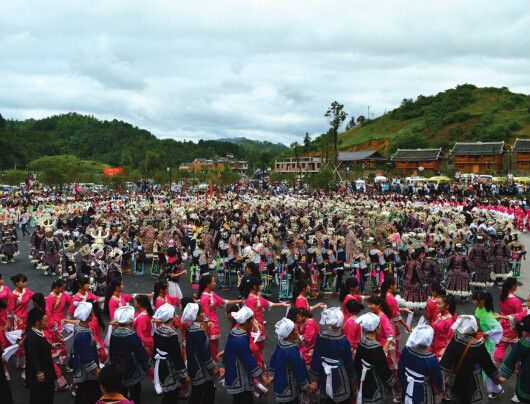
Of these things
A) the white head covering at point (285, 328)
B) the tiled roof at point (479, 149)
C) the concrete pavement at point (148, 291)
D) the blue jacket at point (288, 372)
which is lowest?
the concrete pavement at point (148, 291)

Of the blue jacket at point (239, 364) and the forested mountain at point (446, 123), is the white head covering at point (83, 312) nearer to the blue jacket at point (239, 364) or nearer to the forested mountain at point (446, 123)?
the blue jacket at point (239, 364)

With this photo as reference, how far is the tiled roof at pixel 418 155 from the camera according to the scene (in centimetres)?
6409

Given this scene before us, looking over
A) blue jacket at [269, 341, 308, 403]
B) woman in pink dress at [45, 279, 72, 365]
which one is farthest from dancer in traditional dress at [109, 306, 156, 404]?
woman in pink dress at [45, 279, 72, 365]

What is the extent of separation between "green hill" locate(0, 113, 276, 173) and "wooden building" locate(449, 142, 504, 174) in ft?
125

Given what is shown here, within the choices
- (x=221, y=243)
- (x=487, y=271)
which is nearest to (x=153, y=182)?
(x=221, y=243)

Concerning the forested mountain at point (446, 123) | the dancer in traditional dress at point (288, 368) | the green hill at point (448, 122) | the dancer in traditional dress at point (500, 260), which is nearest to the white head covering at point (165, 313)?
the dancer in traditional dress at point (288, 368)

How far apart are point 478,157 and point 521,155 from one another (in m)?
5.15

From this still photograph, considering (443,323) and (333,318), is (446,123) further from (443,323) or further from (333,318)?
(333,318)

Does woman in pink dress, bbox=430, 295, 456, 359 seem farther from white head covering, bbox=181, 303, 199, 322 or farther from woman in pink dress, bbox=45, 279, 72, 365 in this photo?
woman in pink dress, bbox=45, 279, 72, 365

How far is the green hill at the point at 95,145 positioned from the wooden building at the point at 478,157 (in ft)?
125

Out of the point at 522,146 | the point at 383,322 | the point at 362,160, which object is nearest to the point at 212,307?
the point at 383,322

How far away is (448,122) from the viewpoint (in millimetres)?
91625

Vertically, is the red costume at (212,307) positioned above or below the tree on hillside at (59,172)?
below

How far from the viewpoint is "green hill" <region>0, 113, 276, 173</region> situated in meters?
74.8
